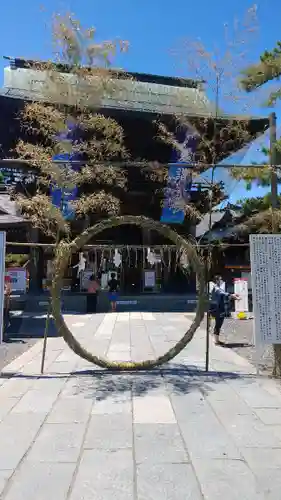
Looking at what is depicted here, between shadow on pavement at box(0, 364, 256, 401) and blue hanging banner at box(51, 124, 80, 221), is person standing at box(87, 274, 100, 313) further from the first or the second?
shadow on pavement at box(0, 364, 256, 401)

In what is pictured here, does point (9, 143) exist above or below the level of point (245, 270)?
above

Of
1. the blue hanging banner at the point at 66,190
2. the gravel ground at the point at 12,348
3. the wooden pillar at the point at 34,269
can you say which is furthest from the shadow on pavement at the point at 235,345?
the wooden pillar at the point at 34,269

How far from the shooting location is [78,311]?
19.1 metres

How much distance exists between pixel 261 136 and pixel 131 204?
573 inches

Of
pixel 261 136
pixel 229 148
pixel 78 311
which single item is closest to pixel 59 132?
pixel 229 148

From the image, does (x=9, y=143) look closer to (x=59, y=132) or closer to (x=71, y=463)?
(x=59, y=132)

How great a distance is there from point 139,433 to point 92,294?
14.4 meters

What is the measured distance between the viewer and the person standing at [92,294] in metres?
18.4

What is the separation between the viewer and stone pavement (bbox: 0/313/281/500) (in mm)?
3223

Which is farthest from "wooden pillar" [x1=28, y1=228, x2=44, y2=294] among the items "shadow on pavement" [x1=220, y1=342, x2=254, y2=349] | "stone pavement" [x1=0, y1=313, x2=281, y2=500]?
"stone pavement" [x1=0, y1=313, x2=281, y2=500]

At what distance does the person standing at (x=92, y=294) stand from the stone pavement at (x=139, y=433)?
34.7ft

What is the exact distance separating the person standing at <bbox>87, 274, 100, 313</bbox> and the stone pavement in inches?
417

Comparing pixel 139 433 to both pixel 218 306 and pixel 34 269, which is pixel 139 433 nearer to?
pixel 218 306

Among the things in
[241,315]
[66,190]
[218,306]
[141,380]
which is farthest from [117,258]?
[141,380]
